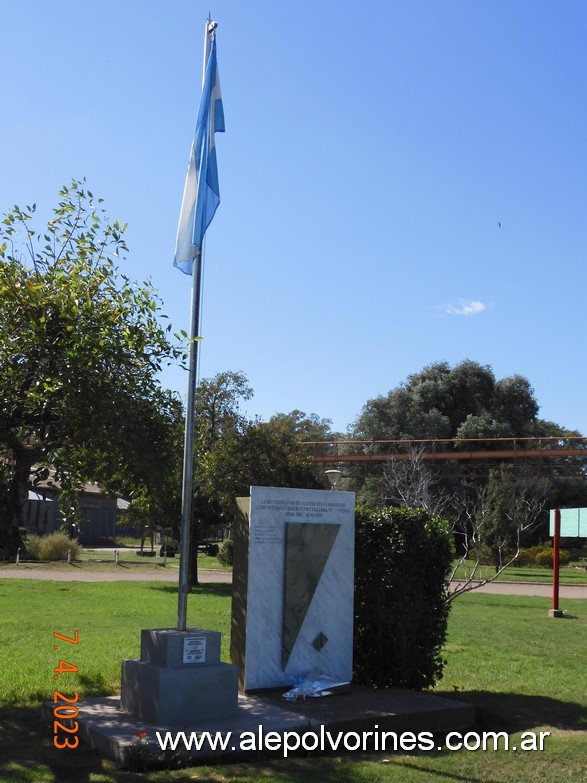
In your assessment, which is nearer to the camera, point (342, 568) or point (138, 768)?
point (138, 768)

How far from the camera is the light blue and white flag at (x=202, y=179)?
8492 millimetres

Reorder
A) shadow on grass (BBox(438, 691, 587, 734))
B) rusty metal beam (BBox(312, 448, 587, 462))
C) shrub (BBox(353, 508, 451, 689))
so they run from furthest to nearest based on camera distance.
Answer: rusty metal beam (BBox(312, 448, 587, 462)) < shrub (BBox(353, 508, 451, 689)) < shadow on grass (BBox(438, 691, 587, 734))

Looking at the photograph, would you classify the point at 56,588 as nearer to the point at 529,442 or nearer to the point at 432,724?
the point at 432,724

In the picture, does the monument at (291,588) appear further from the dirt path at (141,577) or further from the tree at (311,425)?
the tree at (311,425)

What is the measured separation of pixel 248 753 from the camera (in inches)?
263

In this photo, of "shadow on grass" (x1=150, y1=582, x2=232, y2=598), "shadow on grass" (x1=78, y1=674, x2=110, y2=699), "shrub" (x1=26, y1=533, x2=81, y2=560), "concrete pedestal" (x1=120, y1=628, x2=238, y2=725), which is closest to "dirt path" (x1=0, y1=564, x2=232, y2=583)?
"shadow on grass" (x1=150, y1=582, x2=232, y2=598)

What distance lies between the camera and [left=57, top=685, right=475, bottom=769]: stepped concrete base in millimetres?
6484

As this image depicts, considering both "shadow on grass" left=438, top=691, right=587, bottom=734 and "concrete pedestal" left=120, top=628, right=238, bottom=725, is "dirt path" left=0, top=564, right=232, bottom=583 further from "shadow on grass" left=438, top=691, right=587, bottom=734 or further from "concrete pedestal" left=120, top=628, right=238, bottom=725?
"concrete pedestal" left=120, top=628, right=238, bottom=725

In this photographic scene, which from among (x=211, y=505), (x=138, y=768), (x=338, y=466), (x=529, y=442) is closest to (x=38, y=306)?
(x=138, y=768)

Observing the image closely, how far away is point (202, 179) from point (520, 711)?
20.9ft

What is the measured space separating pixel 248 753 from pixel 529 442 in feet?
143

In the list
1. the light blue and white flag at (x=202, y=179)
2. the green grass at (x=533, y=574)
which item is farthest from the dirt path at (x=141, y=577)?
the light blue and white flag at (x=202, y=179)

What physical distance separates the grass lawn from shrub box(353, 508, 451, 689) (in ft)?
2.33

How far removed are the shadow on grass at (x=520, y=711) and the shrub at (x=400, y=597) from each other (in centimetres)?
63
